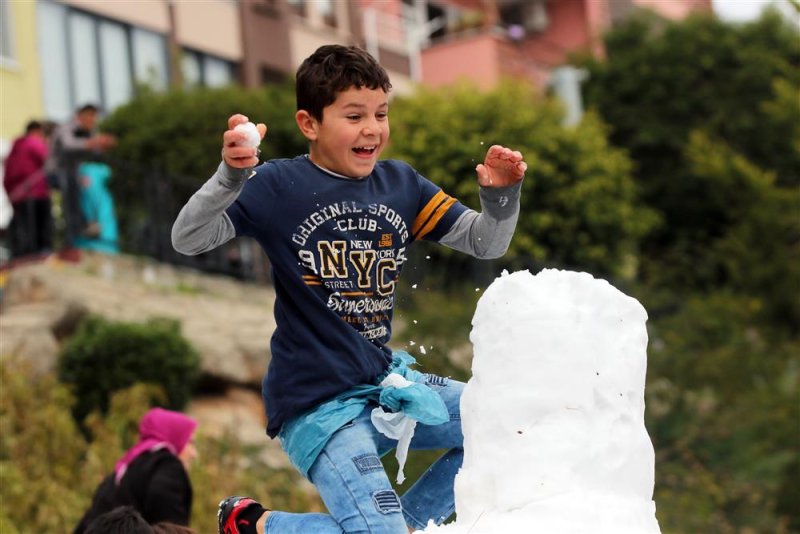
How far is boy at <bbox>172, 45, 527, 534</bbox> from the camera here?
14.5 ft

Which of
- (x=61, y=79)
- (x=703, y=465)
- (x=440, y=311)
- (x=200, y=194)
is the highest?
(x=61, y=79)

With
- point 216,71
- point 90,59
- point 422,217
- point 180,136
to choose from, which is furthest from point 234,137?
point 216,71

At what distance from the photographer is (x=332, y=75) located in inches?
175

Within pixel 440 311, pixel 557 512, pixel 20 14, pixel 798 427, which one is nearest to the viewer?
pixel 557 512

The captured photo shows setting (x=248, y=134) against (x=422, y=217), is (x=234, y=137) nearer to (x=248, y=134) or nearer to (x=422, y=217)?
(x=248, y=134)

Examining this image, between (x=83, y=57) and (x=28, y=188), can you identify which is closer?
(x=28, y=188)

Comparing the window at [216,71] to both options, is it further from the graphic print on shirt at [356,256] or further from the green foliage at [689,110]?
the graphic print on shirt at [356,256]

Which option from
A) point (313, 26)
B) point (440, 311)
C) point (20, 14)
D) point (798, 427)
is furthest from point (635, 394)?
point (313, 26)

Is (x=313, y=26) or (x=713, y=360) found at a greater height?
(x=313, y=26)

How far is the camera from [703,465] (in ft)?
46.2

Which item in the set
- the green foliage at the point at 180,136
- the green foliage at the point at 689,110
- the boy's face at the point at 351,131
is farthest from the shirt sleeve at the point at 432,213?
the green foliage at the point at 689,110

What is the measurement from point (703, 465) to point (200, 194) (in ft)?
34.8

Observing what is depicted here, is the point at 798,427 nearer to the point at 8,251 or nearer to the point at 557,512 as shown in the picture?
the point at 8,251

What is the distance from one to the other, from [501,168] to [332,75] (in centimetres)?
58
